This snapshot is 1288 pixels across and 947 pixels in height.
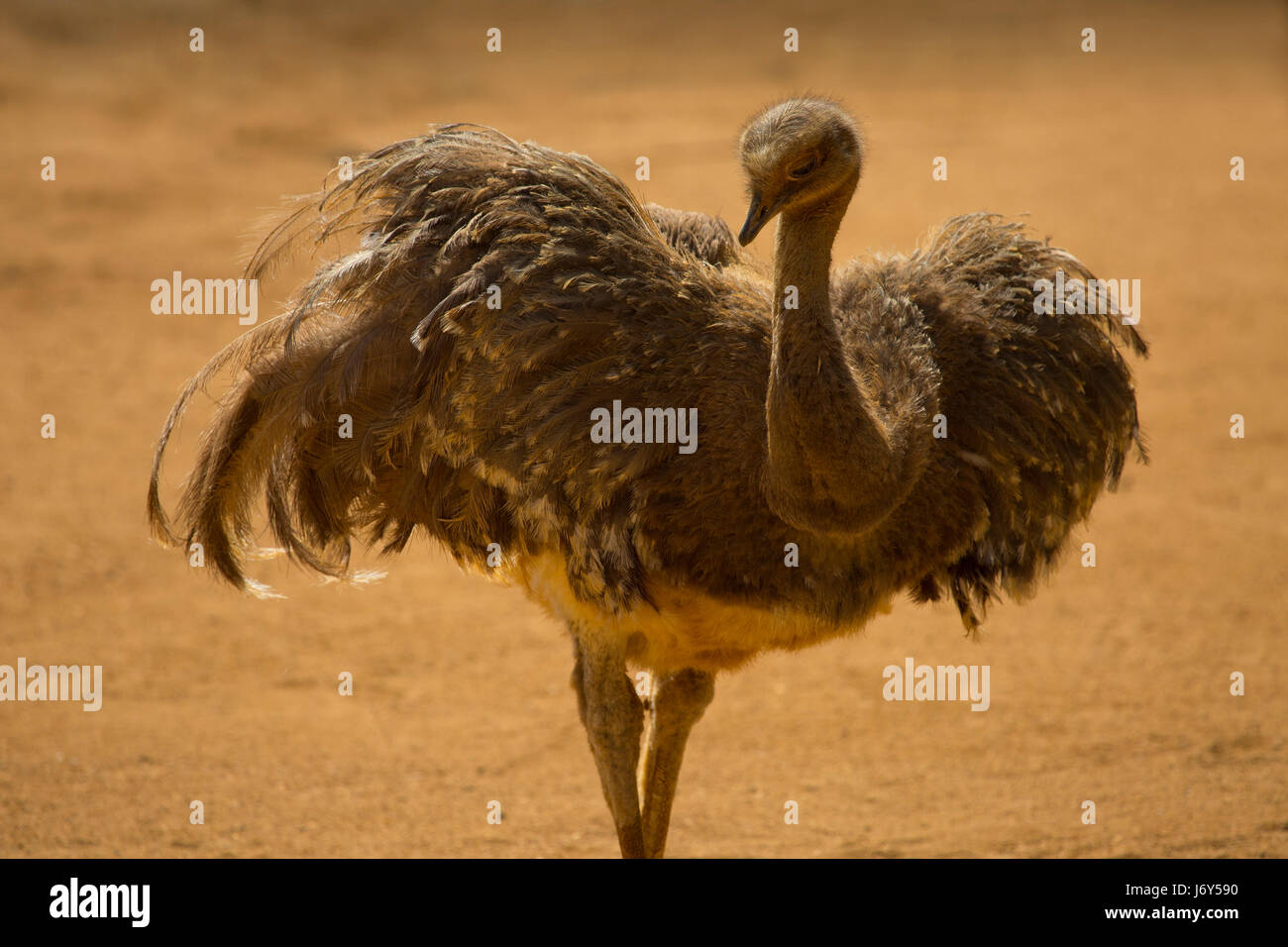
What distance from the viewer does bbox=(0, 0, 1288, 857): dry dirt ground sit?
6.24 m

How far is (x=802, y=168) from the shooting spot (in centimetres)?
419

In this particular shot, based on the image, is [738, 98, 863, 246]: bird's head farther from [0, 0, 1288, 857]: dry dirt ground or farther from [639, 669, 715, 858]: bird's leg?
[0, 0, 1288, 857]: dry dirt ground

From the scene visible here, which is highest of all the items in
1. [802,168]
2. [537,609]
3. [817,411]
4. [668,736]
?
[802,168]

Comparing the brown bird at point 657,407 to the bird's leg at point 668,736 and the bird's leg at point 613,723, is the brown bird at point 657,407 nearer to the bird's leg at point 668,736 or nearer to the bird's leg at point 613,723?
the bird's leg at point 613,723

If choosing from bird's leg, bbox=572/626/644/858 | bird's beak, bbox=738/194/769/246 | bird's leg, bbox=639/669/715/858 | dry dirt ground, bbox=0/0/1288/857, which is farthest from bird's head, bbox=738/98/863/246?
dry dirt ground, bbox=0/0/1288/857

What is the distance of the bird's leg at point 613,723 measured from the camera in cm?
505

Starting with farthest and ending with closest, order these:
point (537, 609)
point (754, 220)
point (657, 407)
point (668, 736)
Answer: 1. point (537, 609)
2. point (668, 736)
3. point (657, 407)
4. point (754, 220)

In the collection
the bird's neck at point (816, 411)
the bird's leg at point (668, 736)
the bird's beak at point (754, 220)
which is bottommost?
the bird's leg at point (668, 736)

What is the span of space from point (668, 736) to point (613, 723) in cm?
49

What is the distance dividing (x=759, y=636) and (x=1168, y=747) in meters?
2.73

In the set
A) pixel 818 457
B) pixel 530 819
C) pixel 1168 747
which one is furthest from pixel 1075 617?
pixel 818 457

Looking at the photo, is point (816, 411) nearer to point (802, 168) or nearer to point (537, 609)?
point (802, 168)

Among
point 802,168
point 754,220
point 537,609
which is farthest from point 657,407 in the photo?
point 537,609

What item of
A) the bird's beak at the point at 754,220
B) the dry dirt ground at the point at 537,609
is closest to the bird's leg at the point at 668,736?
the dry dirt ground at the point at 537,609
